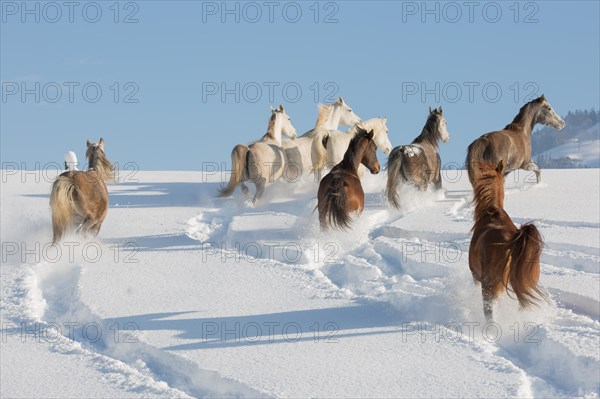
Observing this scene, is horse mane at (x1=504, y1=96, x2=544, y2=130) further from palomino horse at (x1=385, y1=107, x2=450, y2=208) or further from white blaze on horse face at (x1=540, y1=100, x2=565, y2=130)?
palomino horse at (x1=385, y1=107, x2=450, y2=208)

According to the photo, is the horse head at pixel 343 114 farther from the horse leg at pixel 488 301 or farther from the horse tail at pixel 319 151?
the horse leg at pixel 488 301

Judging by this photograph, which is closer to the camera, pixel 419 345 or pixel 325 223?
pixel 419 345

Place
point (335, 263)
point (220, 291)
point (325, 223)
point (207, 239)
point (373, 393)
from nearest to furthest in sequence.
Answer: point (373, 393) → point (220, 291) → point (335, 263) → point (325, 223) → point (207, 239)

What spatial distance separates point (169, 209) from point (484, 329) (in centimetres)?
855

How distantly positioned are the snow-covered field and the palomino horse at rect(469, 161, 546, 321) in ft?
1.39

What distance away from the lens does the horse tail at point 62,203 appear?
10609 millimetres

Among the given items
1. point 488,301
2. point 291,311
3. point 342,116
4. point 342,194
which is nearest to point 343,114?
point 342,116

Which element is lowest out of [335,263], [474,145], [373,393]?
[373,393]

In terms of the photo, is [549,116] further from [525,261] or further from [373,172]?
[525,261]

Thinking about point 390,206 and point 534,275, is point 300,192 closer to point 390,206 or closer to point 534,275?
point 390,206

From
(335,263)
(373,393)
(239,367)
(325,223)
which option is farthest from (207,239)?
(373,393)

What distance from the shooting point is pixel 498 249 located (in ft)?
22.1

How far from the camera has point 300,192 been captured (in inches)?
612

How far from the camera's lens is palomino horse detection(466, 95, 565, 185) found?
13.1 meters
